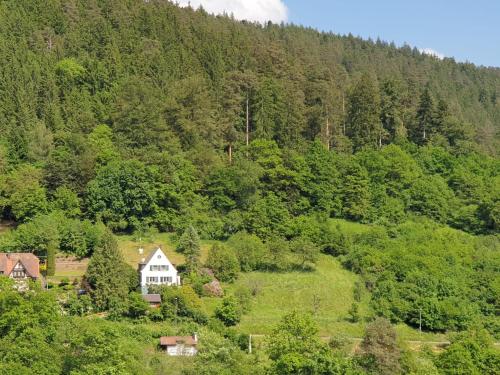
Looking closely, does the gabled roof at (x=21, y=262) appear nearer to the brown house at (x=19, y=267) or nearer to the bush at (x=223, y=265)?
the brown house at (x=19, y=267)

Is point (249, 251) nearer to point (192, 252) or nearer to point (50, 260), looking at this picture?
point (192, 252)

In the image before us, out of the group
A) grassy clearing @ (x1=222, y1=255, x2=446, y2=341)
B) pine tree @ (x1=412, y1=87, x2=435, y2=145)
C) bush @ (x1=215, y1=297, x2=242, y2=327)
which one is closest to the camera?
bush @ (x1=215, y1=297, x2=242, y2=327)

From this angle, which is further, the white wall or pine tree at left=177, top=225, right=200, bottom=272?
pine tree at left=177, top=225, right=200, bottom=272

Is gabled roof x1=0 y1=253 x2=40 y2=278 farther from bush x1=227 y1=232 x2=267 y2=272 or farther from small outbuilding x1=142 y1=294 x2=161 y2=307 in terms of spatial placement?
bush x1=227 y1=232 x2=267 y2=272

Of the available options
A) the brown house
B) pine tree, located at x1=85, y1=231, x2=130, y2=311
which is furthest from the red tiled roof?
the brown house

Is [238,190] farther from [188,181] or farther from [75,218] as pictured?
[75,218]

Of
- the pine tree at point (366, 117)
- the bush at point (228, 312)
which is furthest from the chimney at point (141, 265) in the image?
the pine tree at point (366, 117)

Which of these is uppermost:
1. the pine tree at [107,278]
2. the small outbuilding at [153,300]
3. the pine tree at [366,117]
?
the pine tree at [366,117]

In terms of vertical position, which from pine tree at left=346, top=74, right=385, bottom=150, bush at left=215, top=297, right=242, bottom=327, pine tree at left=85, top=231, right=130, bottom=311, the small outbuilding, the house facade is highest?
pine tree at left=346, top=74, right=385, bottom=150
